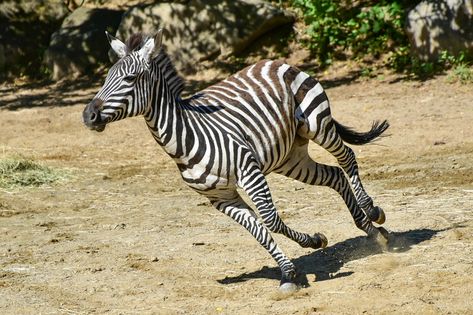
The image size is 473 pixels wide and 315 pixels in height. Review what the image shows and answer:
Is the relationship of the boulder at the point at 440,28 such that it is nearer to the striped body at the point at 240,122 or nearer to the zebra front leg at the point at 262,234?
the striped body at the point at 240,122

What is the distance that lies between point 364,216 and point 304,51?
8934 mm

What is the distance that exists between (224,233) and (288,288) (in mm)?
1907

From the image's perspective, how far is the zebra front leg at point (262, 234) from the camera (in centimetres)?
653

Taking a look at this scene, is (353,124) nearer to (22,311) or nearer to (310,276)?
(310,276)

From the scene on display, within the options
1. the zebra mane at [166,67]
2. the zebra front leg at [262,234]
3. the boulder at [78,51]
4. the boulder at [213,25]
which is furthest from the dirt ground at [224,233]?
the boulder at [78,51]

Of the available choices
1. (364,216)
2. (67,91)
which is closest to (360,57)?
(67,91)

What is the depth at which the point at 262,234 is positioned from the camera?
6.59m

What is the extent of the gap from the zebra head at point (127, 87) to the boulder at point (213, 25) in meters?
9.87

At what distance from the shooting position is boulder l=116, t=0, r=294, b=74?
16281 mm

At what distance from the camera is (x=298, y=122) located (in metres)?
7.22

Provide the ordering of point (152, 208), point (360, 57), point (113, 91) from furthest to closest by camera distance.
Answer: point (360, 57)
point (152, 208)
point (113, 91)

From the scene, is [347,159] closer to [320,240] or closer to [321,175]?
[321,175]

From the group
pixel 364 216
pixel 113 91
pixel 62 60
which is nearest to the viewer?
pixel 113 91

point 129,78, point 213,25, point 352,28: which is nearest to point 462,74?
point 352,28
